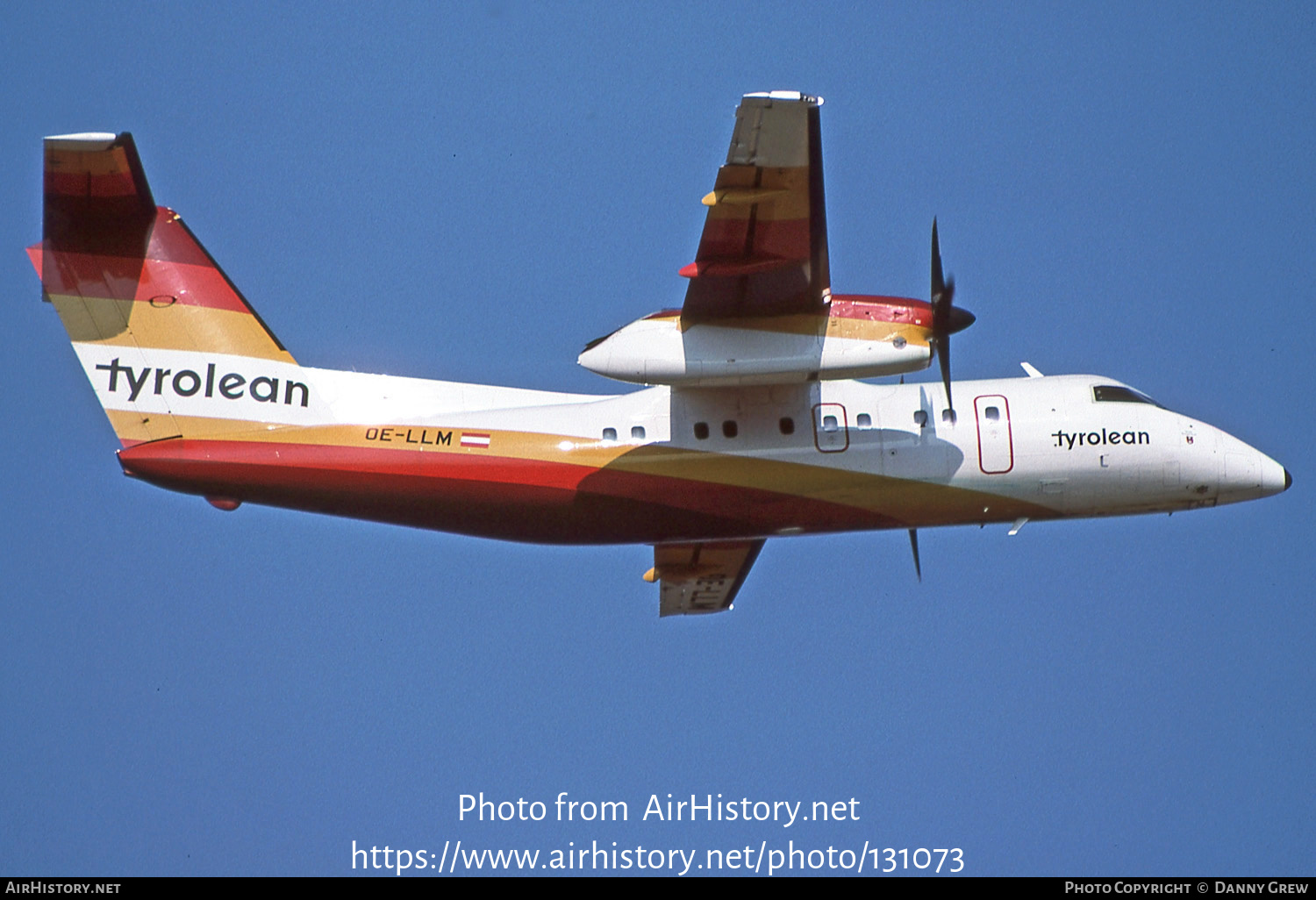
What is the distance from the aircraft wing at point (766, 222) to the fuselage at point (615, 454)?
4.39ft

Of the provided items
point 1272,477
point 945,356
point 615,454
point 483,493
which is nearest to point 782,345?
point 945,356

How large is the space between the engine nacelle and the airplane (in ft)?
0.07

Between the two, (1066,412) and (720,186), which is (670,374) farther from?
(1066,412)

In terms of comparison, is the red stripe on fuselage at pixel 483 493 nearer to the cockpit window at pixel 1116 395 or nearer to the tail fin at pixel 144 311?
the tail fin at pixel 144 311

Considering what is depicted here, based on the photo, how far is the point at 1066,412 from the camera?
17.7m

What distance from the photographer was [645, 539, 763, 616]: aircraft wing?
65.0 feet

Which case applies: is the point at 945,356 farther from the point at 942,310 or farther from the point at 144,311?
the point at 144,311

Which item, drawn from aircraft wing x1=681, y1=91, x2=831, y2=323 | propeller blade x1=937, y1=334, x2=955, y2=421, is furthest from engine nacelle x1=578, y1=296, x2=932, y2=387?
propeller blade x1=937, y1=334, x2=955, y2=421

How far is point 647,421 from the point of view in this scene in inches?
674

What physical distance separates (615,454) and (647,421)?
509 mm

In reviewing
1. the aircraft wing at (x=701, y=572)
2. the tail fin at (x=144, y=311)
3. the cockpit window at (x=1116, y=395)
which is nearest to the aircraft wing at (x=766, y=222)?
the cockpit window at (x=1116, y=395)

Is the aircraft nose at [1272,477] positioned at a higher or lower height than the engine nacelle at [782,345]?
lower

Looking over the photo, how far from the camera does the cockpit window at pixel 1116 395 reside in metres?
17.9
